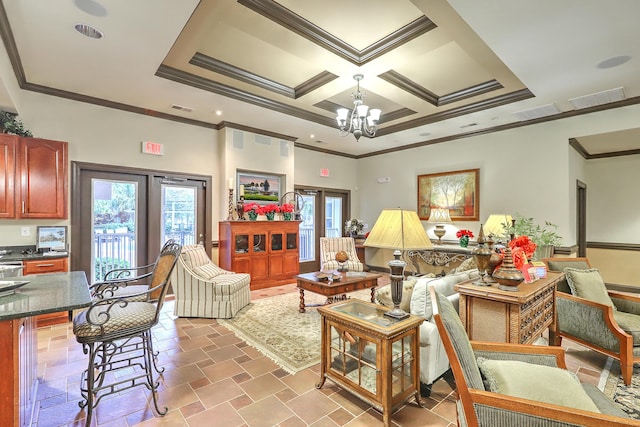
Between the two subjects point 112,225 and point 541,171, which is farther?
point 541,171

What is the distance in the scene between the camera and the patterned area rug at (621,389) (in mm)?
2168

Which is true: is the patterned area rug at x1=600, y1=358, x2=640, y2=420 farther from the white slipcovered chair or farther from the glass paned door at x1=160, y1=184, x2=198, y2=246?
the glass paned door at x1=160, y1=184, x2=198, y2=246

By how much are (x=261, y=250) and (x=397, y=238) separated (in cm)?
399

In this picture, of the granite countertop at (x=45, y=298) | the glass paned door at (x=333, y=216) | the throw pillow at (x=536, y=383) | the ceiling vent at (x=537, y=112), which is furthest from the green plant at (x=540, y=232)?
the granite countertop at (x=45, y=298)

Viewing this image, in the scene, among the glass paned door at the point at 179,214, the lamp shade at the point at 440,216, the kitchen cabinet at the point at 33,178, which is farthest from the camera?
the lamp shade at the point at 440,216

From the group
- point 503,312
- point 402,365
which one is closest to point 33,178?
point 402,365

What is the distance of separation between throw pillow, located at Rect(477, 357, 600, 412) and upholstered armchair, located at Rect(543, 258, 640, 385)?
4.96 feet

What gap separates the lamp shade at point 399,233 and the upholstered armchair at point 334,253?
3.40 meters

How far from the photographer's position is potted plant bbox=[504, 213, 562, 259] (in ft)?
14.6

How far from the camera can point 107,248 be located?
4.50m

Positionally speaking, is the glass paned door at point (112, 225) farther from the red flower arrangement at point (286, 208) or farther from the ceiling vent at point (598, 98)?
the ceiling vent at point (598, 98)

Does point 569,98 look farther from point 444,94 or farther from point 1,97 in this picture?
point 1,97

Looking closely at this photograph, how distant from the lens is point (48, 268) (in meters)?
3.61

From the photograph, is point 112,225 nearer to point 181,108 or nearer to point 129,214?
point 129,214
